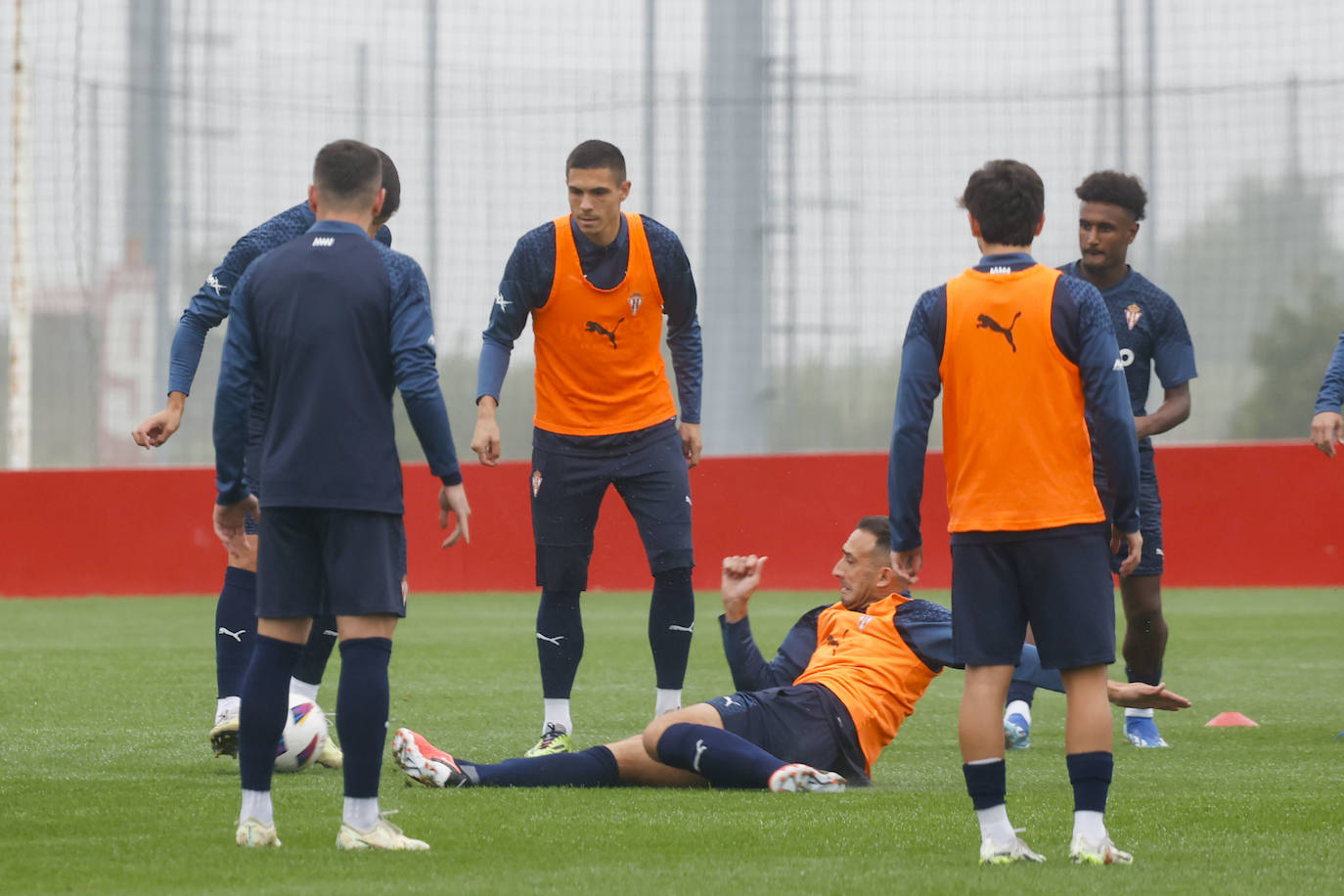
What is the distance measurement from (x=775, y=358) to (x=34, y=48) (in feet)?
23.5

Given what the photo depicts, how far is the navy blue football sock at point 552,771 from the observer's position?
18.0 ft

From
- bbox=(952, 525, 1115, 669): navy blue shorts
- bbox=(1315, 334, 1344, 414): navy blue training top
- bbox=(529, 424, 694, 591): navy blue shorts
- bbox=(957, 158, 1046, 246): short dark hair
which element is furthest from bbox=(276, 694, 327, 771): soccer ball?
bbox=(1315, 334, 1344, 414): navy blue training top

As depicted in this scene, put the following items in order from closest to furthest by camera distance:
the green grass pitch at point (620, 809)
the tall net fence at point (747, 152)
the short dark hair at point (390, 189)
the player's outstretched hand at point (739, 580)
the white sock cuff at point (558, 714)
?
the green grass pitch at point (620, 809) < the short dark hair at point (390, 189) < the player's outstretched hand at point (739, 580) < the white sock cuff at point (558, 714) < the tall net fence at point (747, 152)

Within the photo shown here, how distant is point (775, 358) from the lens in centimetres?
1667

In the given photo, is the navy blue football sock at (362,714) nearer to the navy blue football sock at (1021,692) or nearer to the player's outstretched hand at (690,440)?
the player's outstretched hand at (690,440)

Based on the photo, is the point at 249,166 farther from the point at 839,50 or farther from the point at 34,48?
the point at 839,50

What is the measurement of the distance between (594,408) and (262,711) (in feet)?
8.63

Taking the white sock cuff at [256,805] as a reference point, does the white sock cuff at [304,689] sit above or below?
above

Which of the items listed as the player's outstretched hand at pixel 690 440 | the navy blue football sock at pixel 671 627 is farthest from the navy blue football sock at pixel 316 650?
the player's outstretched hand at pixel 690 440

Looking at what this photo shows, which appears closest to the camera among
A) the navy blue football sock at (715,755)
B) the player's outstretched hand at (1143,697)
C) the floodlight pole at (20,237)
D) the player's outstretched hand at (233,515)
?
the player's outstretched hand at (233,515)

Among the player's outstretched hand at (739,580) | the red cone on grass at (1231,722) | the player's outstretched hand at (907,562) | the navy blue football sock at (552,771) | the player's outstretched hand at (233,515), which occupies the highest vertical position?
the player's outstretched hand at (233,515)

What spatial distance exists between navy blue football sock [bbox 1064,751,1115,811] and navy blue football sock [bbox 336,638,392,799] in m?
1.65

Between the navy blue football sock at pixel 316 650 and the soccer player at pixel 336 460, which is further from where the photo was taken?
the navy blue football sock at pixel 316 650

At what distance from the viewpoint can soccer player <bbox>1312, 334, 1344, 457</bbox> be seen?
6.82m
